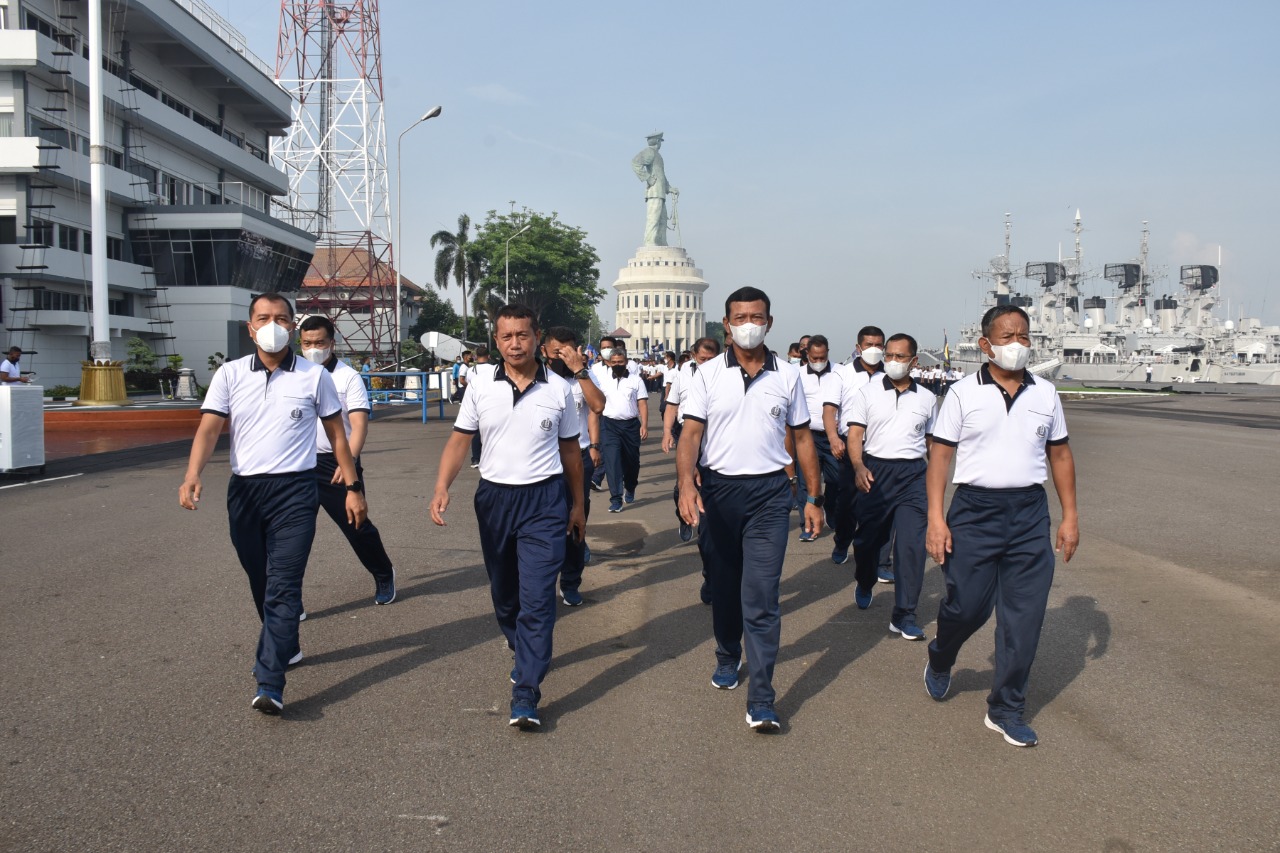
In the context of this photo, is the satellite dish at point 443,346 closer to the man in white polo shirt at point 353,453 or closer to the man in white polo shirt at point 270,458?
the man in white polo shirt at point 353,453

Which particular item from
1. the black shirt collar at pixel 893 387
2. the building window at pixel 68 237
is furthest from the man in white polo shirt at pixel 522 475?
the building window at pixel 68 237

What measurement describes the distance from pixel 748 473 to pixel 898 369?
7.54ft

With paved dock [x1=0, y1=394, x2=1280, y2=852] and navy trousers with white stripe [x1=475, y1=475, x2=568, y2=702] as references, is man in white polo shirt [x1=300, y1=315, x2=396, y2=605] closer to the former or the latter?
paved dock [x1=0, y1=394, x2=1280, y2=852]

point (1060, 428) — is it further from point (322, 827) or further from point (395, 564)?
point (395, 564)

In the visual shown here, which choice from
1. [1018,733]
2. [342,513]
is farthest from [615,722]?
[342,513]

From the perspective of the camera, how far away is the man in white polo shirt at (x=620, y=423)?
10664mm

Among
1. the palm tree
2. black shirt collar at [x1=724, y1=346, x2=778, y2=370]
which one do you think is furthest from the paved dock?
the palm tree

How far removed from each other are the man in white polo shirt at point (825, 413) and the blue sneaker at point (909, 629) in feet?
3.50

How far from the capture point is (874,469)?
6.43m

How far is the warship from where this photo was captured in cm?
7225

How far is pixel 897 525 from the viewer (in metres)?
6.15

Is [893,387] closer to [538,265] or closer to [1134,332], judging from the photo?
[538,265]

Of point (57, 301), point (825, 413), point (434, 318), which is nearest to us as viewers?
point (825, 413)

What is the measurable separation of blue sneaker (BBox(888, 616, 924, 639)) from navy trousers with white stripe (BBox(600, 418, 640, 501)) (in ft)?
16.9
